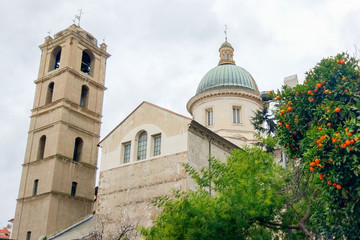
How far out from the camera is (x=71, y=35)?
36.1 m

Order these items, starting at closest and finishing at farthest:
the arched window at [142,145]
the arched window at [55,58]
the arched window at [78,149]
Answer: the arched window at [142,145], the arched window at [78,149], the arched window at [55,58]

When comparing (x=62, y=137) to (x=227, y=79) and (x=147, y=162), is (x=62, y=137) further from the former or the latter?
(x=227, y=79)

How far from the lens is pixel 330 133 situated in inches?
368

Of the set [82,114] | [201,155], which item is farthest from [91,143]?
[201,155]

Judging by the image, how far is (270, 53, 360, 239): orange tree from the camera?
9.07 meters

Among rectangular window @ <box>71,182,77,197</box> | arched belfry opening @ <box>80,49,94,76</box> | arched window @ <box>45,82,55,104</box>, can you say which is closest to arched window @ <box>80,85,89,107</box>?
arched belfry opening @ <box>80,49,94,76</box>

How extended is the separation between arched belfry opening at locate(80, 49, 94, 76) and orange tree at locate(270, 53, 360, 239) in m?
28.7

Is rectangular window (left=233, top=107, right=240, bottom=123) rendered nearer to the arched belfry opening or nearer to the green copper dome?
the green copper dome

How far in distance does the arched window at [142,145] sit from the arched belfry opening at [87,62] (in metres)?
15.1

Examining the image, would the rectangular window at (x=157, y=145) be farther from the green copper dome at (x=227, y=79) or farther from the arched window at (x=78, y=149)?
the arched window at (x=78, y=149)

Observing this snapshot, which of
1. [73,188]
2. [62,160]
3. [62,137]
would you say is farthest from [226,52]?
[73,188]

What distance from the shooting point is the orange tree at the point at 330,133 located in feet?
29.8

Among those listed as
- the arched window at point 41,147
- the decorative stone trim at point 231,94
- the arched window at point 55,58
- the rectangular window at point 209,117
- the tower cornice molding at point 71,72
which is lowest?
the arched window at point 41,147

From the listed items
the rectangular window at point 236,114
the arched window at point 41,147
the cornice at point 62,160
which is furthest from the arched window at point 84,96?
the rectangular window at point 236,114
